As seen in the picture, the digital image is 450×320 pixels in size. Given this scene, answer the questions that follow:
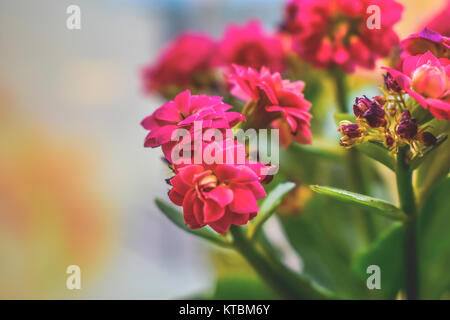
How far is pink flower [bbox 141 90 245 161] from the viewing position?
287 mm

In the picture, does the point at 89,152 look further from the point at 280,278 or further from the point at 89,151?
the point at 280,278

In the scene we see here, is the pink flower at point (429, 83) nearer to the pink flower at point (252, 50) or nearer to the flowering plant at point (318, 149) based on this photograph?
the flowering plant at point (318, 149)

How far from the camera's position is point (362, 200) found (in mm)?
309

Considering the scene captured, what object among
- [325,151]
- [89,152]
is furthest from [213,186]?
[89,152]

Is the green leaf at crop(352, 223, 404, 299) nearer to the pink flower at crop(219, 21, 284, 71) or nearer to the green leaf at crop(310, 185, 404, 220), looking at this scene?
the green leaf at crop(310, 185, 404, 220)

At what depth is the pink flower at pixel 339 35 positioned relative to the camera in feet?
1.35

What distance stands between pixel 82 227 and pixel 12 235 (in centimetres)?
18

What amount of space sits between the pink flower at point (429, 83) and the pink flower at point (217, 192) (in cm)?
11

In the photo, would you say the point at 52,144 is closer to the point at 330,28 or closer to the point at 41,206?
the point at 41,206

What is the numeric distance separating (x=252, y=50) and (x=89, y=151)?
2.87ft

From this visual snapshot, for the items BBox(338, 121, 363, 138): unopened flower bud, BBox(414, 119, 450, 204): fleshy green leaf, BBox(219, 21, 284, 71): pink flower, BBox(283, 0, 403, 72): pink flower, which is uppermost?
BBox(219, 21, 284, 71): pink flower

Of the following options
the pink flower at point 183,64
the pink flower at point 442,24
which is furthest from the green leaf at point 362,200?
the pink flower at point 183,64

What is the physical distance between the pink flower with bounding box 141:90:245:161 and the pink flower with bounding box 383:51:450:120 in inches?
4.1

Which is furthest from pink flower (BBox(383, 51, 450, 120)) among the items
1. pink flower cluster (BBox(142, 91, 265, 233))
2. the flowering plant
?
pink flower cluster (BBox(142, 91, 265, 233))
